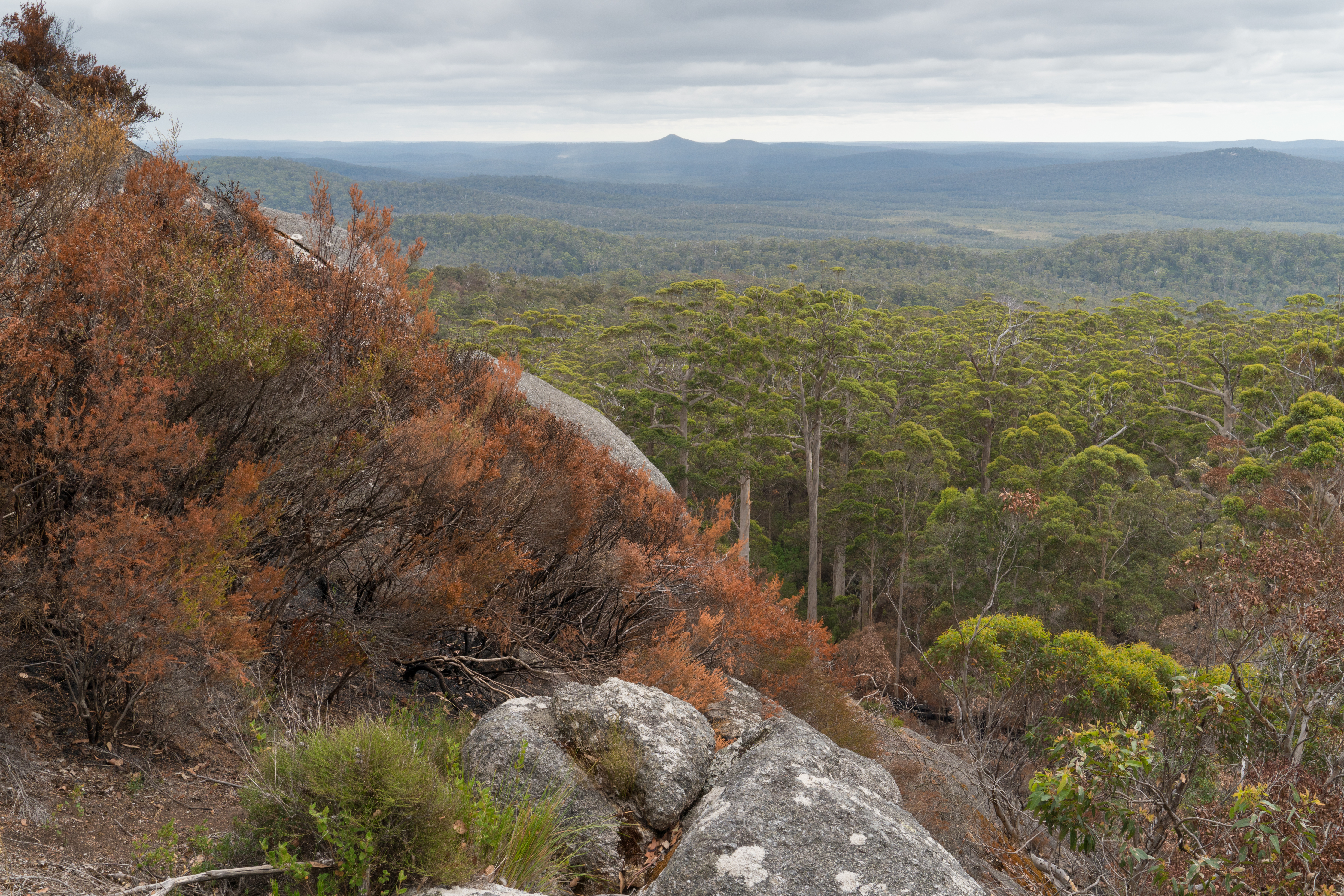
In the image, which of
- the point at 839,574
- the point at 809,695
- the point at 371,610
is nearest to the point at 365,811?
the point at 371,610

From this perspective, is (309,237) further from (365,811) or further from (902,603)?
(902,603)

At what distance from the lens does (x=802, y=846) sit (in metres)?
3.20

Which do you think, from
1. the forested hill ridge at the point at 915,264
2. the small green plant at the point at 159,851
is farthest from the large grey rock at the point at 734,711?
the forested hill ridge at the point at 915,264

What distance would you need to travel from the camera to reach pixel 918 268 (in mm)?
123250

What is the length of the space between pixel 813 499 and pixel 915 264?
110532mm

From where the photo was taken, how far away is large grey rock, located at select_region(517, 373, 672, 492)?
11.6 metres

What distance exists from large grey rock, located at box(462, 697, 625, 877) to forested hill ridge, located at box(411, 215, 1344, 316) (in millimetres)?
62290

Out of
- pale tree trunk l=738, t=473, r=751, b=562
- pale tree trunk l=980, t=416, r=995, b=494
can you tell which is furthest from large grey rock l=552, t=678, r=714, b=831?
pale tree trunk l=980, t=416, r=995, b=494

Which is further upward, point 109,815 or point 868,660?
point 109,815

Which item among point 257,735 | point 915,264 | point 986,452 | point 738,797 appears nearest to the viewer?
point 738,797

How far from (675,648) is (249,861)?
11.6ft

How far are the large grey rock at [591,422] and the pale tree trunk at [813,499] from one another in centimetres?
1266

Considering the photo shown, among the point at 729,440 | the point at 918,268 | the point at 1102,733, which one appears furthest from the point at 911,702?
the point at 918,268

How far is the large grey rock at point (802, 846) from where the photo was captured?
3.05 meters
